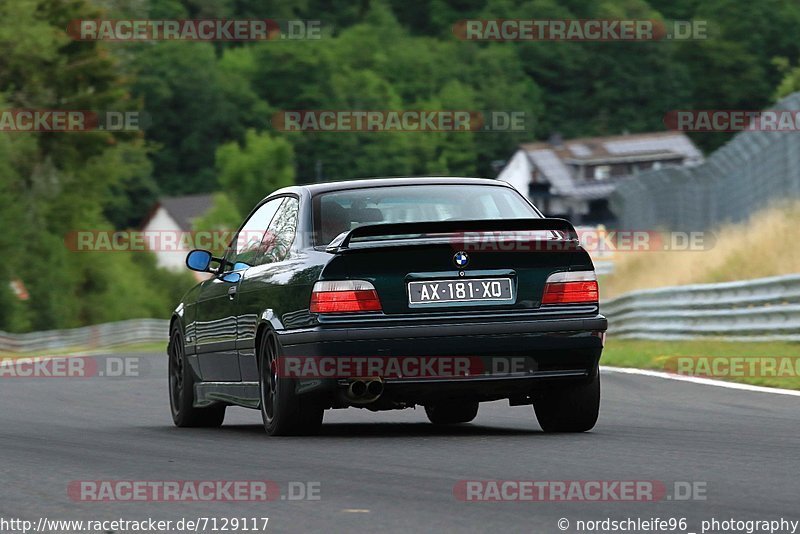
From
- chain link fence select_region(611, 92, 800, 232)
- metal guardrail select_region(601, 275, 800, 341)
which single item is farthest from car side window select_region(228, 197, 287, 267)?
chain link fence select_region(611, 92, 800, 232)

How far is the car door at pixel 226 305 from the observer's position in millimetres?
11312

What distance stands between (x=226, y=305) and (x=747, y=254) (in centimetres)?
1837

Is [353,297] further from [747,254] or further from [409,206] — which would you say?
[747,254]

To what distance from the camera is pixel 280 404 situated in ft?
33.7

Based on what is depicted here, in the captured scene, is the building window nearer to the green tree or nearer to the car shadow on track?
the green tree

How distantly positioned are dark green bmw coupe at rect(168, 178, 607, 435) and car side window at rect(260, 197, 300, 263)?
4cm

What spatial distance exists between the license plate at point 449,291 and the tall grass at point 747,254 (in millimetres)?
17175

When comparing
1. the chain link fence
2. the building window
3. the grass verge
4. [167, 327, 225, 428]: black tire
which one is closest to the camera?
[167, 327, 225, 428]: black tire

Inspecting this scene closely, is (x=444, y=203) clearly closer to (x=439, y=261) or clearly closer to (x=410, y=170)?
(x=439, y=261)

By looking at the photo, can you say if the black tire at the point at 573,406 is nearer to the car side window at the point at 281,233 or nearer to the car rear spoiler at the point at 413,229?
the car rear spoiler at the point at 413,229

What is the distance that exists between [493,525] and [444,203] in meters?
4.38

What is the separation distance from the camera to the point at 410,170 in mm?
120250

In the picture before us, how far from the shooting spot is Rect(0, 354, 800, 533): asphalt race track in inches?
273

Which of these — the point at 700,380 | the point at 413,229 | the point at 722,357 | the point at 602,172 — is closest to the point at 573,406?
the point at 413,229
